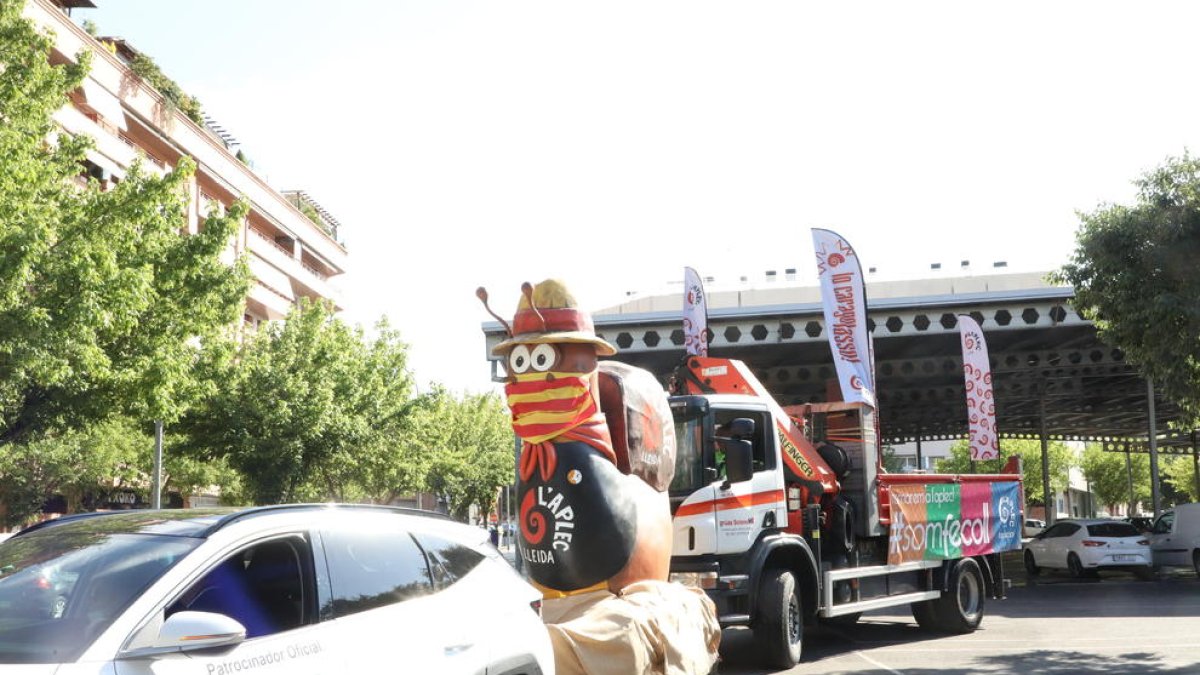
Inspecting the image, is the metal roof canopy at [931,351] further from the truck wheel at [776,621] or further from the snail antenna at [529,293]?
the snail antenna at [529,293]

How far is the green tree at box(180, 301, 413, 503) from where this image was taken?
89.0ft

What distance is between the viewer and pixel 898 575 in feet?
43.7

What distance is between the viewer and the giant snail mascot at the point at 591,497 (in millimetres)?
7902

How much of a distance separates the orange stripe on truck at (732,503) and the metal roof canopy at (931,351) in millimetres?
5007

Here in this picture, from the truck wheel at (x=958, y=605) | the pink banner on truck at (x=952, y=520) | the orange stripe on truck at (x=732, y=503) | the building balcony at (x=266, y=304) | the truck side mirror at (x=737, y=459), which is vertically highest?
the building balcony at (x=266, y=304)

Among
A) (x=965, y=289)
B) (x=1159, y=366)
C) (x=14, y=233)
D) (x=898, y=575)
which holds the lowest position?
(x=898, y=575)

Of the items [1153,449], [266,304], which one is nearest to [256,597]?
[1153,449]

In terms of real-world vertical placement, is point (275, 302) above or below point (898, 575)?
above

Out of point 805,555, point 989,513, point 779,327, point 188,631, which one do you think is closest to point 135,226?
point 805,555

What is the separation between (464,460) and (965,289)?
3026 centimetres

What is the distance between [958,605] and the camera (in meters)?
14.3

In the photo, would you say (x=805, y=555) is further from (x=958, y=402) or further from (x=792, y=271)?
(x=958, y=402)

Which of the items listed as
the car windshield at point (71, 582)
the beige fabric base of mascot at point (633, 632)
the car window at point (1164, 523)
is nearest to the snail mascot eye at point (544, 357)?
the beige fabric base of mascot at point (633, 632)

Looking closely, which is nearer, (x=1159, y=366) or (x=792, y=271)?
(x=1159, y=366)
